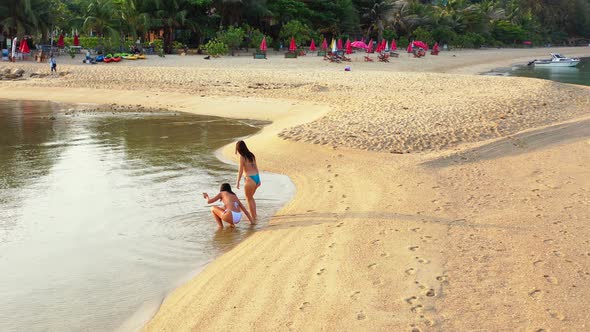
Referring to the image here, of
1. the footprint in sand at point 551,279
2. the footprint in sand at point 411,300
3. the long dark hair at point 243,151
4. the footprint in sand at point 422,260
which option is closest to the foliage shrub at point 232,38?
the long dark hair at point 243,151

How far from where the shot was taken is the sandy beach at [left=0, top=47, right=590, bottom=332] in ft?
18.2

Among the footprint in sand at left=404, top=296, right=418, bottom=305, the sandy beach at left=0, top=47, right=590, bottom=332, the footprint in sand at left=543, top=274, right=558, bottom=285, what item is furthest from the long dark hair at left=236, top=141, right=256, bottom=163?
the footprint in sand at left=543, top=274, right=558, bottom=285

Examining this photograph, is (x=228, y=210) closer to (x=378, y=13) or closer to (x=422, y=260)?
(x=422, y=260)

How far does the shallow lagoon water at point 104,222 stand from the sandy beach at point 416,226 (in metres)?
0.54

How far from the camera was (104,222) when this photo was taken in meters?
9.23

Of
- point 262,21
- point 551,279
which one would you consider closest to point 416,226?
point 551,279

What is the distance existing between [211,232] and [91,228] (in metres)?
1.82

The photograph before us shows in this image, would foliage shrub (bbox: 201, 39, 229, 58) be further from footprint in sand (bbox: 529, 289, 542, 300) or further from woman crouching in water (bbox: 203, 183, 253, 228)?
footprint in sand (bbox: 529, 289, 542, 300)

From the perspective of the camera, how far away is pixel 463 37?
2916 inches

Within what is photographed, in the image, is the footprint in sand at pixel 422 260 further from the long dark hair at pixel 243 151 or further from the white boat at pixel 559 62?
the white boat at pixel 559 62

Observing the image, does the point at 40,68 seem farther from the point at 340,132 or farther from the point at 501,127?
the point at 501,127

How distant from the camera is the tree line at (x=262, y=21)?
134 feet

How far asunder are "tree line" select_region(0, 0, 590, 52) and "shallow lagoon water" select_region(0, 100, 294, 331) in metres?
25.9

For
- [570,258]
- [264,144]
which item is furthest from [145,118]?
[570,258]
